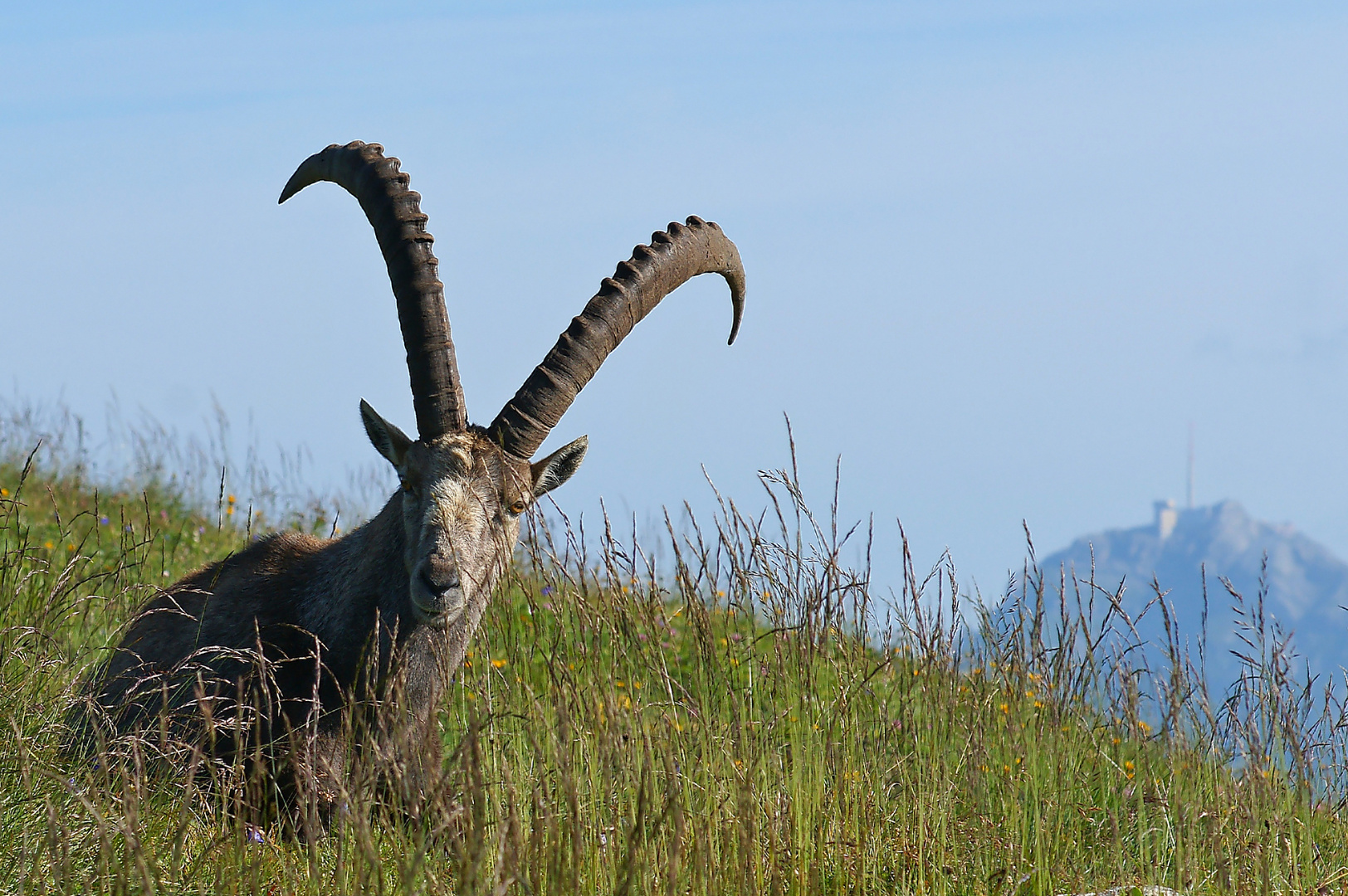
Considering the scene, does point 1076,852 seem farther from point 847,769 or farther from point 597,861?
point 597,861

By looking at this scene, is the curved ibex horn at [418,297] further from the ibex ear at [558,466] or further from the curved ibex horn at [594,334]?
the ibex ear at [558,466]

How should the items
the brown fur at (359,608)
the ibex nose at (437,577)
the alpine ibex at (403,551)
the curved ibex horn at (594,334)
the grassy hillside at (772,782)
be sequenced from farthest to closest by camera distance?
the curved ibex horn at (594,334) < the alpine ibex at (403,551) < the brown fur at (359,608) < the ibex nose at (437,577) < the grassy hillside at (772,782)

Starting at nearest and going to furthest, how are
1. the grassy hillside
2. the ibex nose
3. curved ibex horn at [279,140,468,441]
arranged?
1. the grassy hillside
2. the ibex nose
3. curved ibex horn at [279,140,468,441]

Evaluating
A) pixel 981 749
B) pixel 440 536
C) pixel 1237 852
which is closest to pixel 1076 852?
pixel 1237 852

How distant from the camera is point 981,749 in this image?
432cm

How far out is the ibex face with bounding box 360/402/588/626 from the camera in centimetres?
496

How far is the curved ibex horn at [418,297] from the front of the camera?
224 inches

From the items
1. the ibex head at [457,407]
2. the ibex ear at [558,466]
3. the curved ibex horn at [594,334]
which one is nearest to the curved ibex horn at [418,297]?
the ibex head at [457,407]

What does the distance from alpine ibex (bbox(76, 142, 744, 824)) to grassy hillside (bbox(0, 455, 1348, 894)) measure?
0.39 metres

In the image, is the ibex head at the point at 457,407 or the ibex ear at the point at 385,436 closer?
the ibex head at the point at 457,407

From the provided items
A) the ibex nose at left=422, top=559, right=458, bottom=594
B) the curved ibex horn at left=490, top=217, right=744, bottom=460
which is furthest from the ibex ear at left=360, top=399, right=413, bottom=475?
the ibex nose at left=422, top=559, right=458, bottom=594

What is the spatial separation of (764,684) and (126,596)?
4.00 meters

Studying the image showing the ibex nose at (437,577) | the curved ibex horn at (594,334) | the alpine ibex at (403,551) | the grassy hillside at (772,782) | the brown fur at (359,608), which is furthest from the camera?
the curved ibex horn at (594,334)

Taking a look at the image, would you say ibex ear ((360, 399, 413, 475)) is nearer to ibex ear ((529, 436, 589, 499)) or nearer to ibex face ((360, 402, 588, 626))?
ibex face ((360, 402, 588, 626))
